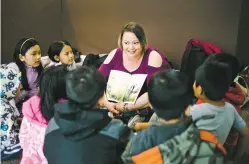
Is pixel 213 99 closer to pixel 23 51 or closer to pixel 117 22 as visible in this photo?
pixel 23 51

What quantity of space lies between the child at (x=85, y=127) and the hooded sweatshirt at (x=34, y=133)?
457 mm

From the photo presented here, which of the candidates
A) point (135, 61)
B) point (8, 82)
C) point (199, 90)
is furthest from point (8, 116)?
point (199, 90)

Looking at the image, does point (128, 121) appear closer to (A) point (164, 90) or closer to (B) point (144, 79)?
(B) point (144, 79)

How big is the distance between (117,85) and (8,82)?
79 centimetres

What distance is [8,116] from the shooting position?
2355 mm

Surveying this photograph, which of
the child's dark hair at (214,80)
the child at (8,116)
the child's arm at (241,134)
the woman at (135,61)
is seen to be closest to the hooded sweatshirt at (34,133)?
the child at (8,116)

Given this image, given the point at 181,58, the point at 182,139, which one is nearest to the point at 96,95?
the point at 182,139

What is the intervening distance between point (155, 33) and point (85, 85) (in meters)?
2.38

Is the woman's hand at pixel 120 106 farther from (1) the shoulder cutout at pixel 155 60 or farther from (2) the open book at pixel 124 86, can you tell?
(1) the shoulder cutout at pixel 155 60

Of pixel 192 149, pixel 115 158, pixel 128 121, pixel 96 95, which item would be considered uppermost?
pixel 96 95

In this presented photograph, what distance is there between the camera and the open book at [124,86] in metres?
2.34

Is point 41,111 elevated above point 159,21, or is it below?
below

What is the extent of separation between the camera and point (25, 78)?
2.74m

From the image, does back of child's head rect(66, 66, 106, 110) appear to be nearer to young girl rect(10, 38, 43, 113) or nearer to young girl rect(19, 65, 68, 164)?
young girl rect(19, 65, 68, 164)
